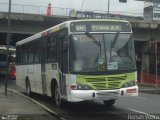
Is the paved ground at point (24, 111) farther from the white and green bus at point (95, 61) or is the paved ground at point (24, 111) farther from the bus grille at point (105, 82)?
the bus grille at point (105, 82)

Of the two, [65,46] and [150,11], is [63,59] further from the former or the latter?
[150,11]

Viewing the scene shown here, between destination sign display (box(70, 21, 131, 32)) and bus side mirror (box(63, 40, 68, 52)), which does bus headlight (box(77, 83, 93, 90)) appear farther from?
destination sign display (box(70, 21, 131, 32))

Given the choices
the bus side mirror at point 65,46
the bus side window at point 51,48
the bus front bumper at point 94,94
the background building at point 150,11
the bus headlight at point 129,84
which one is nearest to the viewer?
the bus front bumper at point 94,94

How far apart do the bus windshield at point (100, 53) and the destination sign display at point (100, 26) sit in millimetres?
206

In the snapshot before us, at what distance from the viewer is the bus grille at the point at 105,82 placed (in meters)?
15.3

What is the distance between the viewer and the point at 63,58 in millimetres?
16359

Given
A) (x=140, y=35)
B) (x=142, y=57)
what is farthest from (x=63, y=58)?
(x=142, y=57)

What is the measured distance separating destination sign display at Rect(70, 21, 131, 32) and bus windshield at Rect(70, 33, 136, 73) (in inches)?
8.1

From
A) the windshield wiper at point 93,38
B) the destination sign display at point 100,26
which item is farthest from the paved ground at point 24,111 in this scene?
the destination sign display at point 100,26

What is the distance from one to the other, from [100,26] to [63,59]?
66.2 inches

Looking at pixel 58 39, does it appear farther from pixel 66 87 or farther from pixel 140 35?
pixel 140 35

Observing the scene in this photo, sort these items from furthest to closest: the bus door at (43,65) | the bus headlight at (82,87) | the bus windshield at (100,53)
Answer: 1. the bus door at (43,65)
2. the bus windshield at (100,53)
3. the bus headlight at (82,87)

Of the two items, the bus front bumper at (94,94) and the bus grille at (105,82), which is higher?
the bus grille at (105,82)

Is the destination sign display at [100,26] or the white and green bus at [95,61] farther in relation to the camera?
the destination sign display at [100,26]
